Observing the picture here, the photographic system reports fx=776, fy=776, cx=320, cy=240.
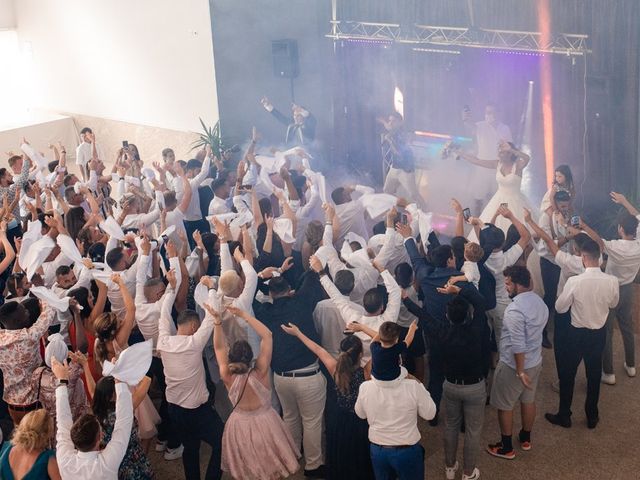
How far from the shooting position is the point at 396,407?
4.16 metres

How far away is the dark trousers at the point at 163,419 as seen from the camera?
18.3 feet

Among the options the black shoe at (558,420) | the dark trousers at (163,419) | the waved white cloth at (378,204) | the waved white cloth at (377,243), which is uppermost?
the waved white cloth at (378,204)

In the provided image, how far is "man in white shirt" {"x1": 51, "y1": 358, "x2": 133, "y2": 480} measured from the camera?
3830mm

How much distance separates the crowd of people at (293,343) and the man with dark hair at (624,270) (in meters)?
0.02

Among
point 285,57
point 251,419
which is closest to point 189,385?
point 251,419

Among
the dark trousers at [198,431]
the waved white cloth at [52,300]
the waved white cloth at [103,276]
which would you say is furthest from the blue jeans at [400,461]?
the waved white cloth at [103,276]

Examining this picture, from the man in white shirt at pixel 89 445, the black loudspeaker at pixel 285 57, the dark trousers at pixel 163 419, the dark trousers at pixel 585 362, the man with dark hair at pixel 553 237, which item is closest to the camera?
the man in white shirt at pixel 89 445

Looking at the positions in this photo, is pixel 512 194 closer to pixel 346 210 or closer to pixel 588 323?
pixel 346 210

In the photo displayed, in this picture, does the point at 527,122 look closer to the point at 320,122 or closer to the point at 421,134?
the point at 421,134

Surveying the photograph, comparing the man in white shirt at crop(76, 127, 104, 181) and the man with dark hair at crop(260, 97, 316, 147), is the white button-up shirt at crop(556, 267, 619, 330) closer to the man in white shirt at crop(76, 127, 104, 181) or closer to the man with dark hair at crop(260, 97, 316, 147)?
the man with dark hair at crop(260, 97, 316, 147)

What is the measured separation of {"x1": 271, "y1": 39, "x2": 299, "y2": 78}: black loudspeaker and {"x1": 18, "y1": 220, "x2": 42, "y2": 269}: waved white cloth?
5.20m

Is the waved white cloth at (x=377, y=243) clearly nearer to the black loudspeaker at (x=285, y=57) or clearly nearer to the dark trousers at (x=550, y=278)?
the dark trousers at (x=550, y=278)

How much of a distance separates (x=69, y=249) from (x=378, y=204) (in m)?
2.55

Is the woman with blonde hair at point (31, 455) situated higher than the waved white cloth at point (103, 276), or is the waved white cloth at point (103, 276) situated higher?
the waved white cloth at point (103, 276)
